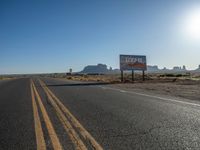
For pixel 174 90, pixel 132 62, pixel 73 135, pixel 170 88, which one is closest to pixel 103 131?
pixel 73 135

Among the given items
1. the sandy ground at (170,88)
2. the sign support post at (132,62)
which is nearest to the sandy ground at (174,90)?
the sandy ground at (170,88)

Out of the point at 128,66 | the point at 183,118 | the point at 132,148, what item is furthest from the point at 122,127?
the point at 128,66

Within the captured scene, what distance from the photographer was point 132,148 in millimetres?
4332

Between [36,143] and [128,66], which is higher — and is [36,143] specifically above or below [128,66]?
below

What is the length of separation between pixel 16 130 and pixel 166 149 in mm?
3723

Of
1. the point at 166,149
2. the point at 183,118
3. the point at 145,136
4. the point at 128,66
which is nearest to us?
the point at 166,149

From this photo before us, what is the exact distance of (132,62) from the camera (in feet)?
132

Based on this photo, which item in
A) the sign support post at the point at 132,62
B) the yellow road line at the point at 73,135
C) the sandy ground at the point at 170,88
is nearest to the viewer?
the yellow road line at the point at 73,135

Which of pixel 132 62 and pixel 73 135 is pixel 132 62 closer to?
pixel 132 62

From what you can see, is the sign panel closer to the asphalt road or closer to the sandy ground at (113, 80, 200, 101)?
the sandy ground at (113, 80, 200, 101)

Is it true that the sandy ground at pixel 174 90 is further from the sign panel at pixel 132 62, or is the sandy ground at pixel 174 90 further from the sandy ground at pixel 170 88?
the sign panel at pixel 132 62

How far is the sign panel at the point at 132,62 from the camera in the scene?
3978cm

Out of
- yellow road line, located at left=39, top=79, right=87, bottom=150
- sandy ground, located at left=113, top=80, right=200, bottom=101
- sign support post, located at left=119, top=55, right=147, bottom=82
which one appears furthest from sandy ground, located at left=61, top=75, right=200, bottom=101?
yellow road line, located at left=39, top=79, right=87, bottom=150

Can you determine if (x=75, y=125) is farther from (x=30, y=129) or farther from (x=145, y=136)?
(x=145, y=136)
